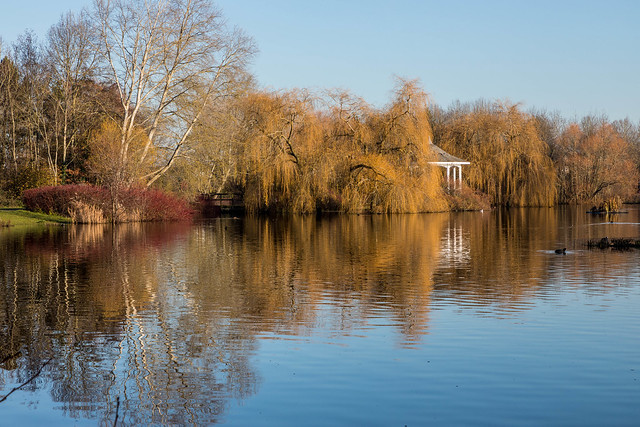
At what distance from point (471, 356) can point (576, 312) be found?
3.92m

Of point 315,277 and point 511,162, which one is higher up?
point 511,162

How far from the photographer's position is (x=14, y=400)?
24.6 feet

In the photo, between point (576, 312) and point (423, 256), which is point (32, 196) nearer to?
point (423, 256)

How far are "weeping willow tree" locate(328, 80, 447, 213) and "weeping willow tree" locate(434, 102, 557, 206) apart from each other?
10.8m

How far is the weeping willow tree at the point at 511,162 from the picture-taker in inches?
2365

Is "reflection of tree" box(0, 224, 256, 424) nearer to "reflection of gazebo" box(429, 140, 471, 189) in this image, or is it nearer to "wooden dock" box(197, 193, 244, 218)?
"wooden dock" box(197, 193, 244, 218)

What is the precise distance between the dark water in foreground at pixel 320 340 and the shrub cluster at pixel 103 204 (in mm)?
17094

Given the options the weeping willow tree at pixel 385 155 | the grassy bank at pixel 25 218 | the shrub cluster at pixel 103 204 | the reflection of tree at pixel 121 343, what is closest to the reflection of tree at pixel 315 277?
the reflection of tree at pixel 121 343

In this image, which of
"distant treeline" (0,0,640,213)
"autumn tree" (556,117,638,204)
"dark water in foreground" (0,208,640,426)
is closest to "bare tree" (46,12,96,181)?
"distant treeline" (0,0,640,213)

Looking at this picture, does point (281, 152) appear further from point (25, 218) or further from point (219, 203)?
point (25, 218)

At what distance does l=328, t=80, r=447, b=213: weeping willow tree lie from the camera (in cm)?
4931

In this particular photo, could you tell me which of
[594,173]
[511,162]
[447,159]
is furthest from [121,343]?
[594,173]

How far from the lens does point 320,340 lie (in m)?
10.2

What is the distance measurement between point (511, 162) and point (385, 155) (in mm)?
14583
